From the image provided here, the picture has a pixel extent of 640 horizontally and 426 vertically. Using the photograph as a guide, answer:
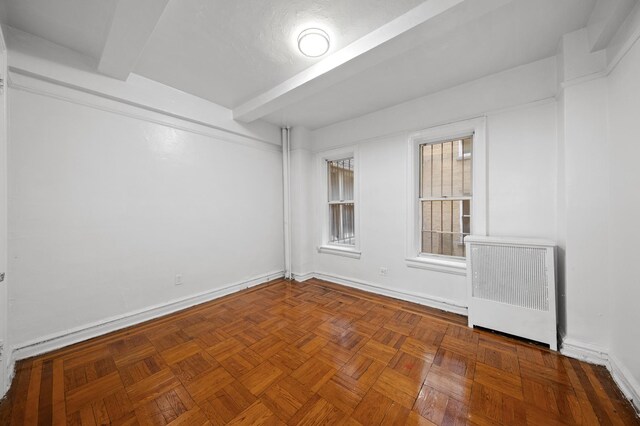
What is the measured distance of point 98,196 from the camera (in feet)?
7.48

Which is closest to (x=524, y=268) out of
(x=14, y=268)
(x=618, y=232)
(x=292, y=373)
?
(x=618, y=232)

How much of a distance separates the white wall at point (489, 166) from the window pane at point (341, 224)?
1.35 ft

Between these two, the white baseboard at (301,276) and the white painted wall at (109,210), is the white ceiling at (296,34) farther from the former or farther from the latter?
the white baseboard at (301,276)

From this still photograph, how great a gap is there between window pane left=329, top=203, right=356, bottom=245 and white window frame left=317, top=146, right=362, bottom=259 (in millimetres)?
98

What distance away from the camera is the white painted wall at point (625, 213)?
4.72ft

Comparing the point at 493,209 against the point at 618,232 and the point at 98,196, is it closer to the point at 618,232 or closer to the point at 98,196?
the point at 618,232

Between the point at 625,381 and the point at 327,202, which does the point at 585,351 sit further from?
the point at 327,202

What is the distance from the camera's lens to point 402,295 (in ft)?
10.3

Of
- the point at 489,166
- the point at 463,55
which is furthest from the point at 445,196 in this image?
the point at 463,55

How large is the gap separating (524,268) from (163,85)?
4088mm

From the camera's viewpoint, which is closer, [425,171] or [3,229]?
[3,229]

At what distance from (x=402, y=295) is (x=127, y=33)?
3738 millimetres

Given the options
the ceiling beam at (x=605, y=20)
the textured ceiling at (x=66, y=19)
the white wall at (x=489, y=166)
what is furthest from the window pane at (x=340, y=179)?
the textured ceiling at (x=66, y=19)

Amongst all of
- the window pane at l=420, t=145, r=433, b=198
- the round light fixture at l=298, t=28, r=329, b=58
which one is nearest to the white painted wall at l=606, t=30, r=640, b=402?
the window pane at l=420, t=145, r=433, b=198
